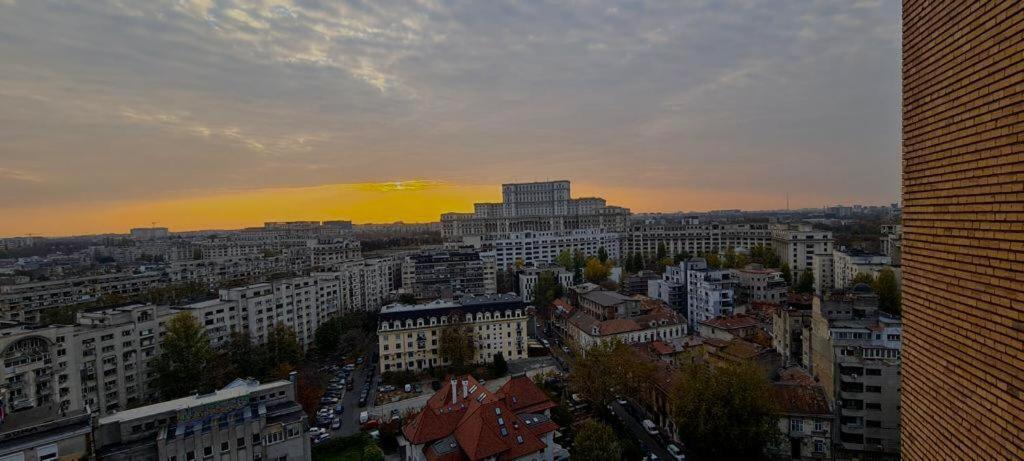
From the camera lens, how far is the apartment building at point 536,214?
10225 centimetres

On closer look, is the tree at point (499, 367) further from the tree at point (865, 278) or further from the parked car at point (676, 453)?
the tree at point (865, 278)

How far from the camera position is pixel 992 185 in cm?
424

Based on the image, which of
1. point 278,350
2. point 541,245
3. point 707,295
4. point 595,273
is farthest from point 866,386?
point 541,245

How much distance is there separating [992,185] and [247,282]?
43.9 metres

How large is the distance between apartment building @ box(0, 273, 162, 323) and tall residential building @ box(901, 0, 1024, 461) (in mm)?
53015

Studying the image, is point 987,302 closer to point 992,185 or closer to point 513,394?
point 992,185

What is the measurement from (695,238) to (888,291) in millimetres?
42421

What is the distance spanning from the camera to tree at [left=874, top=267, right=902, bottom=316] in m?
37.1

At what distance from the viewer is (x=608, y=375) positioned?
81.3 ft

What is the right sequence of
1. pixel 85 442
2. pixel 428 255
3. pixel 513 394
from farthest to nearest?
pixel 428 255 < pixel 513 394 < pixel 85 442

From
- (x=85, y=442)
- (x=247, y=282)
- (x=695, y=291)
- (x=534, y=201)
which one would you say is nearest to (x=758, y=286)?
(x=695, y=291)

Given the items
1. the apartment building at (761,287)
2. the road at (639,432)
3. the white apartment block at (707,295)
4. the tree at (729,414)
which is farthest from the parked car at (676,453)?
the apartment building at (761,287)

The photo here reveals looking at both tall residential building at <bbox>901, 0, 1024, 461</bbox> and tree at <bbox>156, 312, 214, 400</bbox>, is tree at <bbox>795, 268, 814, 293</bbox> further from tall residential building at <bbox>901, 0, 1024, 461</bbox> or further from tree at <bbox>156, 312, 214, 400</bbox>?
tree at <bbox>156, 312, 214, 400</bbox>

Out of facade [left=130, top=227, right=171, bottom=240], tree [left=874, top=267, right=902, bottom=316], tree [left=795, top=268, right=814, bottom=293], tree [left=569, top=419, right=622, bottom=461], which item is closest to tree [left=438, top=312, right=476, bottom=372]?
tree [left=569, top=419, right=622, bottom=461]
